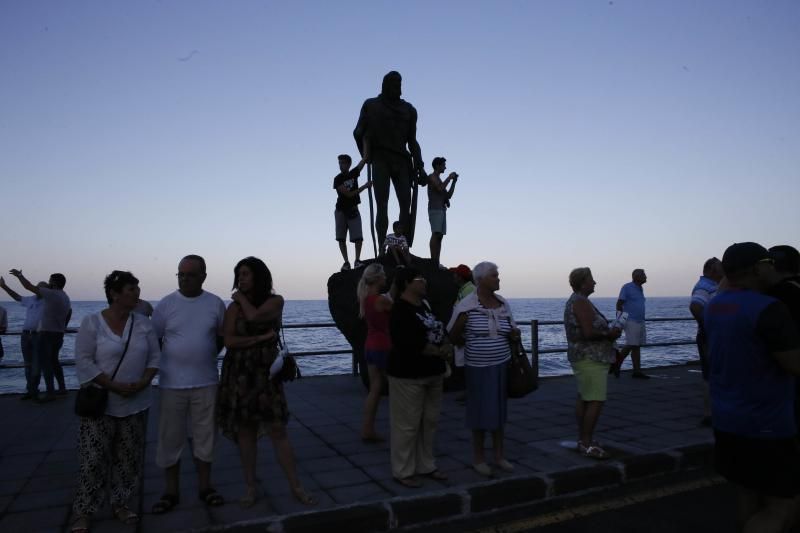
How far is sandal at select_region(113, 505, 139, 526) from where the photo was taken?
3.46 metres

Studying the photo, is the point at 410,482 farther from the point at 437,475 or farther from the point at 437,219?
the point at 437,219

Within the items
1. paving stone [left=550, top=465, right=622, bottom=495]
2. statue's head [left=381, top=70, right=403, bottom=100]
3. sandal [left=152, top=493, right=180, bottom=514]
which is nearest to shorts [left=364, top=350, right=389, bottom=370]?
paving stone [left=550, top=465, right=622, bottom=495]

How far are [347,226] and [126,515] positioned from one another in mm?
6044

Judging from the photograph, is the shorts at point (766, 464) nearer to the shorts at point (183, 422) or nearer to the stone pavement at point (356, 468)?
the stone pavement at point (356, 468)

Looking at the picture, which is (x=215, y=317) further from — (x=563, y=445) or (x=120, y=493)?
(x=563, y=445)

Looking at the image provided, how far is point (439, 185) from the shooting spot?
9.16 meters

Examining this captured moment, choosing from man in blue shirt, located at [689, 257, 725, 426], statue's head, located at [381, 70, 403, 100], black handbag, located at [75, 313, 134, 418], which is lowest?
black handbag, located at [75, 313, 134, 418]

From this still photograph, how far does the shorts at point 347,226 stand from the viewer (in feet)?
29.1

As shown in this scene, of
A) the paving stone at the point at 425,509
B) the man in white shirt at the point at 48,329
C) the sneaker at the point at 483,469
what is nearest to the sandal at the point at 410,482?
the paving stone at the point at 425,509

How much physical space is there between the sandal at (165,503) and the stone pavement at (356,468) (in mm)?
51

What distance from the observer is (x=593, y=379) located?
15.2 ft

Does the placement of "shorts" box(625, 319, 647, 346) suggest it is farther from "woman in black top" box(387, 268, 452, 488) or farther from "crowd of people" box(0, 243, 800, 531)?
"woman in black top" box(387, 268, 452, 488)

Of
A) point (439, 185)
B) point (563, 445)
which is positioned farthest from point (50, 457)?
point (439, 185)

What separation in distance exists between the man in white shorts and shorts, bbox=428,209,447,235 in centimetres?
325
